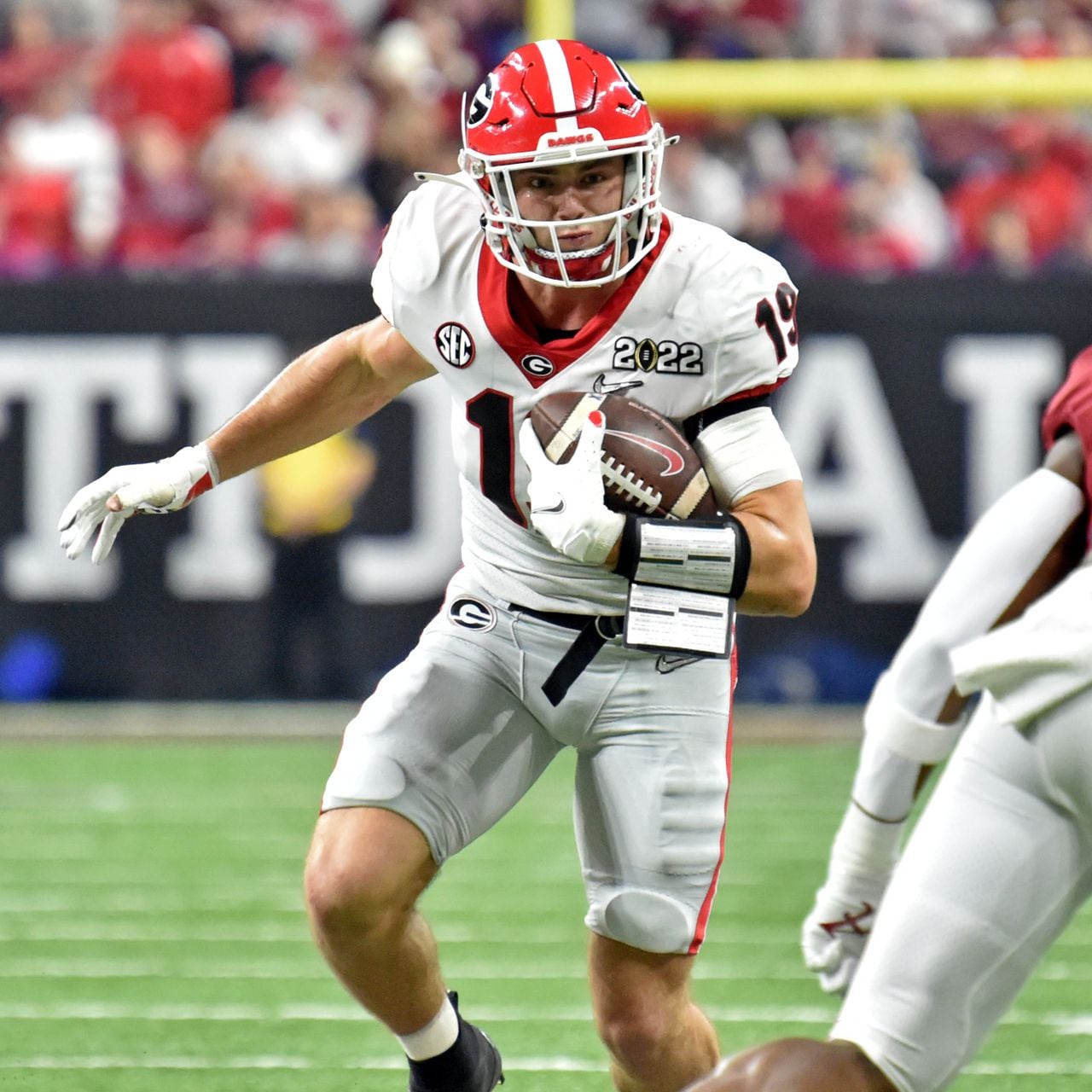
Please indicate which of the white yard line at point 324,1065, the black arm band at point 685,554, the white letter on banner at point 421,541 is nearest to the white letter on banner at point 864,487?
the white letter on banner at point 421,541

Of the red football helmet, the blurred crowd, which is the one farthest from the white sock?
the blurred crowd

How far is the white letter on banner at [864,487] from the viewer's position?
7797 millimetres

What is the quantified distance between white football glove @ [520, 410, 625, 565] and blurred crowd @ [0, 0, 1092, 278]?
5385 millimetres

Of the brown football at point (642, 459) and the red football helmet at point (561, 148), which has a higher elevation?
the red football helmet at point (561, 148)

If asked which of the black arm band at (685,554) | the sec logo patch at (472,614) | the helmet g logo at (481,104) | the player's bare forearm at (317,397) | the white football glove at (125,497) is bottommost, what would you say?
the sec logo patch at (472,614)

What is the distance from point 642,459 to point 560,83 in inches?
23.5

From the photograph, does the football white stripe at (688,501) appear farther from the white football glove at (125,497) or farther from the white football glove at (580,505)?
the white football glove at (125,497)

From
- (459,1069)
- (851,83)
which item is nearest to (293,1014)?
(459,1069)

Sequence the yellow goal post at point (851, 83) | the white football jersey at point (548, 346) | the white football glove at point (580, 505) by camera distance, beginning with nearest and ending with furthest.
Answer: the white football glove at point (580, 505), the white football jersey at point (548, 346), the yellow goal post at point (851, 83)

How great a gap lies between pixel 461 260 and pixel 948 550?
15.9ft

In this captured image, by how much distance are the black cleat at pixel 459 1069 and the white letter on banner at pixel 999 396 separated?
16.1 ft

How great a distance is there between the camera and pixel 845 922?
3467 millimetres

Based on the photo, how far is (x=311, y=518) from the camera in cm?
782

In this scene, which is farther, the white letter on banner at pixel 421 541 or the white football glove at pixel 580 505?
the white letter on banner at pixel 421 541
